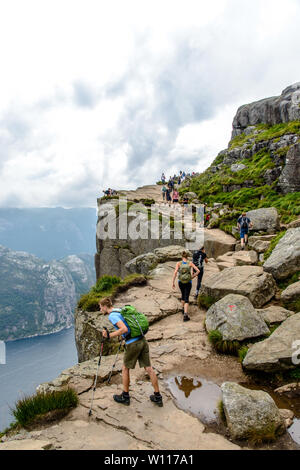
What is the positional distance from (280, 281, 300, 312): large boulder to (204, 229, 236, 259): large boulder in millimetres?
13747

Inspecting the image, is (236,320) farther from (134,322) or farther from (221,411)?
(134,322)

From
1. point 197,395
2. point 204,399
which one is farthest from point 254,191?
point 204,399

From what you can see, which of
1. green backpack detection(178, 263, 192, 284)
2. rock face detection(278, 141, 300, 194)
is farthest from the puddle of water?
rock face detection(278, 141, 300, 194)

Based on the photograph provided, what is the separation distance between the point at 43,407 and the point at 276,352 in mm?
6027

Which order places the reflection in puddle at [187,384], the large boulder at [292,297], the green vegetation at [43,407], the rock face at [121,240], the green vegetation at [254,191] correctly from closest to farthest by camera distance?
the green vegetation at [43,407] < the reflection in puddle at [187,384] < the large boulder at [292,297] < the green vegetation at [254,191] < the rock face at [121,240]

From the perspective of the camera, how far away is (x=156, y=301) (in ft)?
48.6

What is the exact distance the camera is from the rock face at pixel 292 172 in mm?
27328

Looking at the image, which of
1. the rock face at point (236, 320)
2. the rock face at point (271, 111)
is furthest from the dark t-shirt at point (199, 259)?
the rock face at point (271, 111)

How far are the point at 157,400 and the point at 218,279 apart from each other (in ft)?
25.3

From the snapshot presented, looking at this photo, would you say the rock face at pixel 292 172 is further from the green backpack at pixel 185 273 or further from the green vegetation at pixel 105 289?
the green backpack at pixel 185 273

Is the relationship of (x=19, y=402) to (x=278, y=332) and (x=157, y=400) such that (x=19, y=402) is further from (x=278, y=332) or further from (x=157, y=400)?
(x=278, y=332)

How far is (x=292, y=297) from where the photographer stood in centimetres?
1017

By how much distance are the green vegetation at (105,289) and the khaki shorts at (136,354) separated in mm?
8203
